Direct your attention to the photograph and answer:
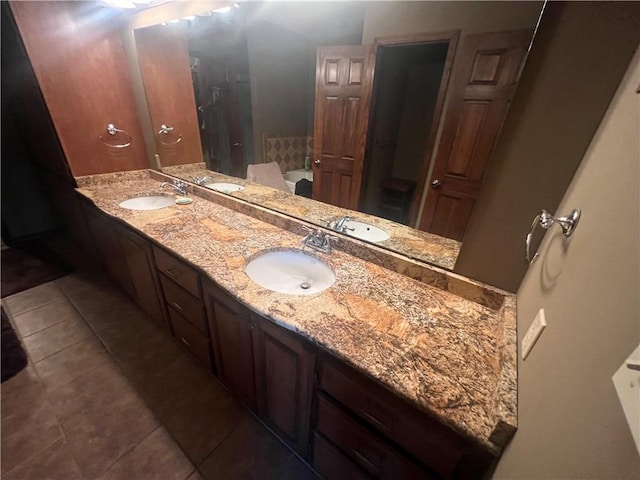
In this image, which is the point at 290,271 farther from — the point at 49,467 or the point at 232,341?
the point at 49,467

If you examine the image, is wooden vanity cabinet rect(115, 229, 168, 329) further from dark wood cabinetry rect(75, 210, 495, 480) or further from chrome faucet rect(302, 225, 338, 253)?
chrome faucet rect(302, 225, 338, 253)

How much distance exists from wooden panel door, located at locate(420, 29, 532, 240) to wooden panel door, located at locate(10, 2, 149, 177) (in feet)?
7.82

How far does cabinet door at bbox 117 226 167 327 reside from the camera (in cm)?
148

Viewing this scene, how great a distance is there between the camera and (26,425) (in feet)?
4.11

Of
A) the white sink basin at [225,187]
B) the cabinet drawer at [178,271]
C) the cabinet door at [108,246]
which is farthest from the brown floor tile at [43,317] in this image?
the white sink basin at [225,187]

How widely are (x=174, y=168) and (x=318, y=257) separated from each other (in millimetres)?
1701

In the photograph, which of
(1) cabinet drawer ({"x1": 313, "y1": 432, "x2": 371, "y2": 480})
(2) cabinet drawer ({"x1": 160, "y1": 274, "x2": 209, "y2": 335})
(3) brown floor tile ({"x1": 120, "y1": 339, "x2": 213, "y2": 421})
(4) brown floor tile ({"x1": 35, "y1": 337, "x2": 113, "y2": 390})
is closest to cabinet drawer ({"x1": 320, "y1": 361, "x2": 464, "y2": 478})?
(1) cabinet drawer ({"x1": 313, "y1": 432, "x2": 371, "y2": 480})

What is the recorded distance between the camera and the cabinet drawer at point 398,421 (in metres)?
0.62

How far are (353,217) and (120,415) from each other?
4.99 feet

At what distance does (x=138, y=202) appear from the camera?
1.95 meters

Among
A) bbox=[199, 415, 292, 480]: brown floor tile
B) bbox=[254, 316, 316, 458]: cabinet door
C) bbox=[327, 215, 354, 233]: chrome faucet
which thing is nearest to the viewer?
bbox=[254, 316, 316, 458]: cabinet door

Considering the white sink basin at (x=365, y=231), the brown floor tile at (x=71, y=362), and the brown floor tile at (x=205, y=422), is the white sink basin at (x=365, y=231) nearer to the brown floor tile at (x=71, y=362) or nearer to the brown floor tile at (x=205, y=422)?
the brown floor tile at (x=205, y=422)

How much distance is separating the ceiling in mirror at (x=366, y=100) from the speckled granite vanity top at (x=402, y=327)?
→ 19 cm

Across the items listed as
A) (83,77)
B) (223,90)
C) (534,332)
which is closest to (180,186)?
(223,90)
